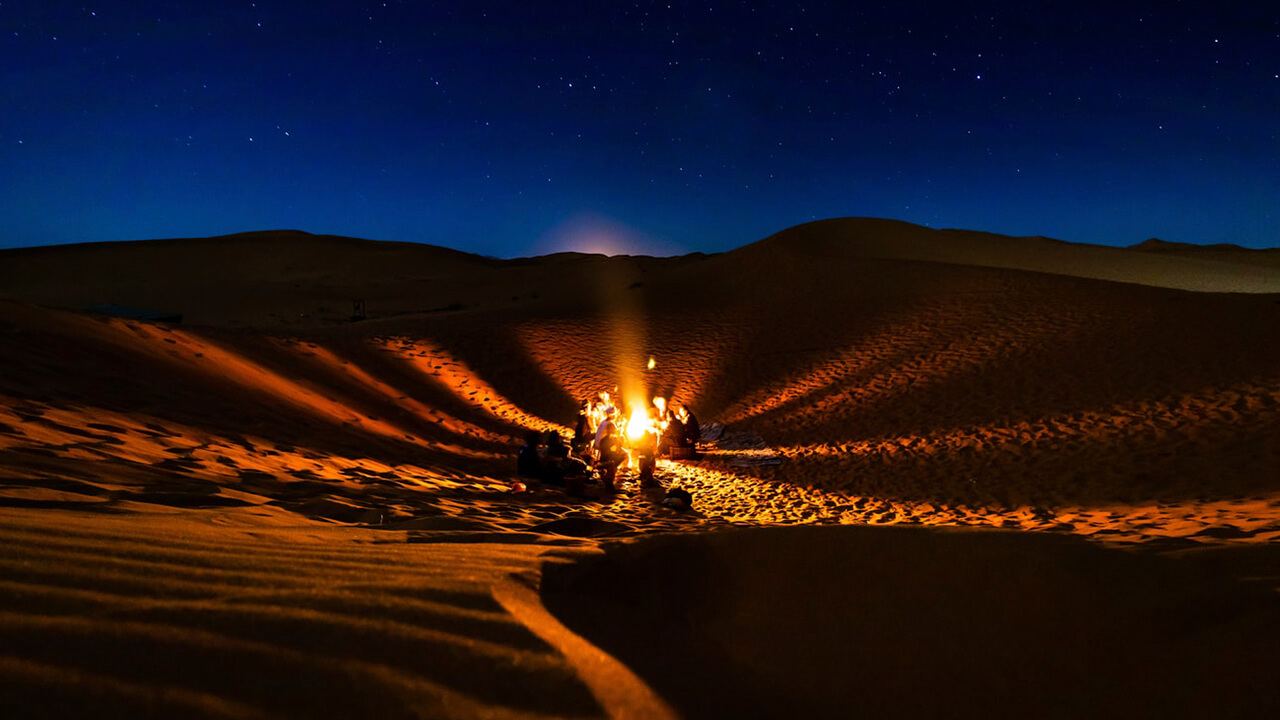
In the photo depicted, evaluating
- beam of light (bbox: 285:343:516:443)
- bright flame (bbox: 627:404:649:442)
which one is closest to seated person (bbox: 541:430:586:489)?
bright flame (bbox: 627:404:649:442)

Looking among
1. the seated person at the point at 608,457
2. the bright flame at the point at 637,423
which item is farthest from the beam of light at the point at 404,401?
the seated person at the point at 608,457

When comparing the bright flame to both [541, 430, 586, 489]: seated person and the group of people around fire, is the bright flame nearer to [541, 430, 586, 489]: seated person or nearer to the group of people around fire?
the group of people around fire

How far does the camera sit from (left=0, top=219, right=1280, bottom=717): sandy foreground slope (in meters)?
1.70

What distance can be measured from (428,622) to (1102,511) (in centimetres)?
785

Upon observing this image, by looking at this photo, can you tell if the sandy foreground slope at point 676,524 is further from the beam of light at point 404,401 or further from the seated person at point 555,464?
the seated person at point 555,464

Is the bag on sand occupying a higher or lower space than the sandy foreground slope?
lower

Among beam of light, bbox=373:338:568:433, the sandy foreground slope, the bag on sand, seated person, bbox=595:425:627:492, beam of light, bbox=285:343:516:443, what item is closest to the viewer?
the sandy foreground slope

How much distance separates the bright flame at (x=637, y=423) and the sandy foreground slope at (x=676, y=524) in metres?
0.86

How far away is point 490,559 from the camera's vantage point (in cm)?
271

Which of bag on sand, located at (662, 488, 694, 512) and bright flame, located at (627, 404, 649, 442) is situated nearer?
bag on sand, located at (662, 488, 694, 512)

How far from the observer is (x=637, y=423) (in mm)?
11875

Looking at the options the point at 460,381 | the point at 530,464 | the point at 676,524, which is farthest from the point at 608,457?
the point at 460,381

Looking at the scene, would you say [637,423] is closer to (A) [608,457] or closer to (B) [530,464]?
(A) [608,457]

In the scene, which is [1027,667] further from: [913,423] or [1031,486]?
[913,423]
